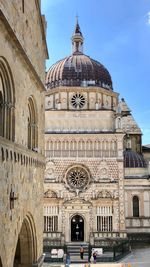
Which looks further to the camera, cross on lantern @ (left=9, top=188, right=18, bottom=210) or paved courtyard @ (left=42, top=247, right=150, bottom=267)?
paved courtyard @ (left=42, top=247, right=150, bottom=267)

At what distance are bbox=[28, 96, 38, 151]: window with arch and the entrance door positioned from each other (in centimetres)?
2280

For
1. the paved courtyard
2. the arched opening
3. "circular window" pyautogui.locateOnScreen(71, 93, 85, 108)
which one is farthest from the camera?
"circular window" pyautogui.locateOnScreen(71, 93, 85, 108)

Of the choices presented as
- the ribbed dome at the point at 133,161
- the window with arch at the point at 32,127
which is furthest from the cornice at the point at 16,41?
the ribbed dome at the point at 133,161

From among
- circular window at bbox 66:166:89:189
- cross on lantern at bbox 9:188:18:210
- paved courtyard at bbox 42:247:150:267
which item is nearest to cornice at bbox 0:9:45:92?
cross on lantern at bbox 9:188:18:210

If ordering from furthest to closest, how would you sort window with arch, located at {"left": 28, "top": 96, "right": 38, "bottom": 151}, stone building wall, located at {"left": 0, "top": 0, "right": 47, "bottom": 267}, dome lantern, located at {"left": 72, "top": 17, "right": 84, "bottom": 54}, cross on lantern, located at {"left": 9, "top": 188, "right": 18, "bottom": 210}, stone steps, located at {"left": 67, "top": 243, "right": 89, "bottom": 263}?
dome lantern, located at {"left": 72, "top": 17, "right": 84, "bottom": 54}, stone steps, located at {"left": 67, "top": 243, "right": 89, "bottom": 263}, window with arch, located at {"left": 28, "top": 96, "right": 38, "bottom": 151}, cross on lantern, located at {"left": 9, "top": 188, "right": 18, "bottom": 210}, stone building wall, located at {"left": 0, "top": 0, "right": 47, "bottom": 267}

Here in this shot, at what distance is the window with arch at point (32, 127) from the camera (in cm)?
1486

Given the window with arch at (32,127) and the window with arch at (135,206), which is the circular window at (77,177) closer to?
the window with arch at (135,206)

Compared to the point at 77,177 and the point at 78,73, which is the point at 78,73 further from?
the point at 77,177

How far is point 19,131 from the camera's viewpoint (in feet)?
38.9

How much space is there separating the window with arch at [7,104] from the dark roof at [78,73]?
30.8m

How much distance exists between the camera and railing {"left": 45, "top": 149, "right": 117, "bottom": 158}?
1467 inches

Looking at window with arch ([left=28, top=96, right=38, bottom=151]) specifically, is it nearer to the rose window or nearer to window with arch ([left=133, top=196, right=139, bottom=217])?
the rose window

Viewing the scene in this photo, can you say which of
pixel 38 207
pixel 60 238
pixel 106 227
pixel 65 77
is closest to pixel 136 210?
pixel 106 227

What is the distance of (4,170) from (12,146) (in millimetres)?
1025
